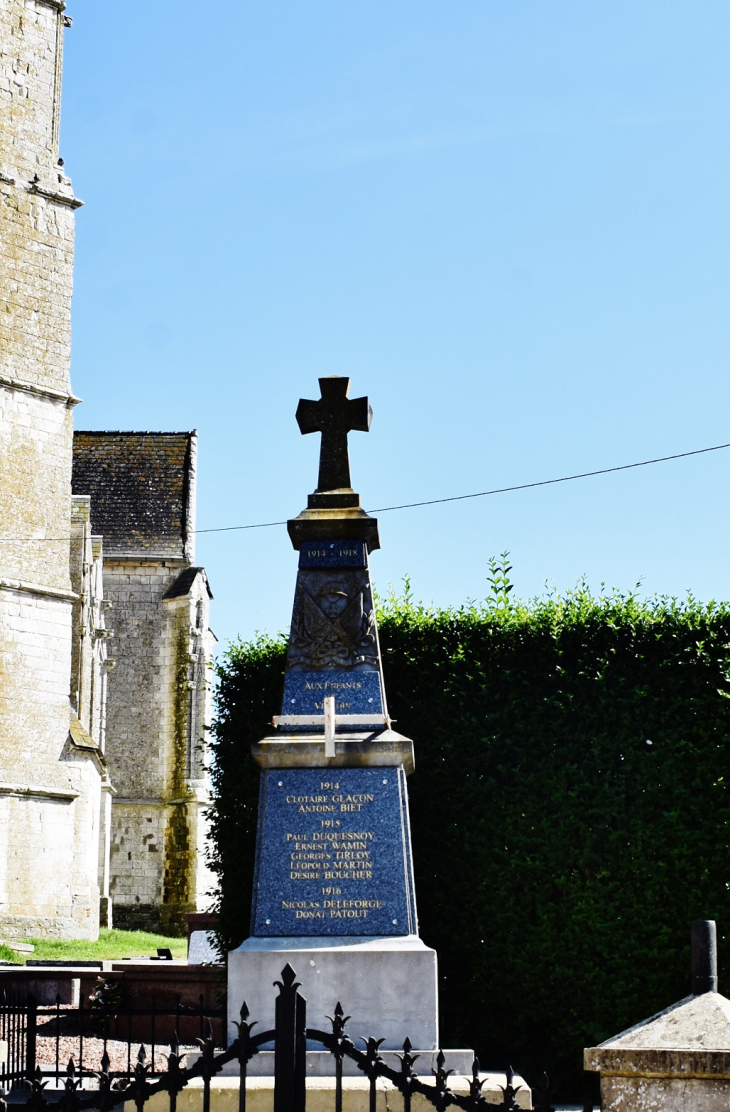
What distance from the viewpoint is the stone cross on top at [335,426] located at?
970cm

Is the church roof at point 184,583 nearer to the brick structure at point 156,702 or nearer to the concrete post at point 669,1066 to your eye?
the brick structure at point 156,702

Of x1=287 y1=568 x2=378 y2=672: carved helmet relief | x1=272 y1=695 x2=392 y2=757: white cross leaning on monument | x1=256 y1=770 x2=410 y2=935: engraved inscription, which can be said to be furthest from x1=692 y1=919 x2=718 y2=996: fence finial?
x1=287 y1=568 x2=378 y2=672: carved helmet relief

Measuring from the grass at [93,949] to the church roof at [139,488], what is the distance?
35.4 feet

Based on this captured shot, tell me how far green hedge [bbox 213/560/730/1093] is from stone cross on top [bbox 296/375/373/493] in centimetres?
221

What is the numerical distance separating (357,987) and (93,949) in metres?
13.9

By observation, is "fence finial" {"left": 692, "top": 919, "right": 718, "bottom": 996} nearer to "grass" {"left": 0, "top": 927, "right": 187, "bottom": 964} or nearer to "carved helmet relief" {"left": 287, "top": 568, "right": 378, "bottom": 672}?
"carved helmet relief" {"left": 287, "top": 568, "right": 378, "bottom": 672}

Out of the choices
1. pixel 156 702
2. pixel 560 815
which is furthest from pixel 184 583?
pixel 560 815

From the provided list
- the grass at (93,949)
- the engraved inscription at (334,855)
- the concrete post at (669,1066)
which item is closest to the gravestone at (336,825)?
the engraved inscription at (334,855)

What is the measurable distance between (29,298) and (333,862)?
16942 mm

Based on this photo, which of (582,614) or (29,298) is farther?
(29,298)

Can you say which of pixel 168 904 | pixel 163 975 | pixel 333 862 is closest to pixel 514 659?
pixel 333 862

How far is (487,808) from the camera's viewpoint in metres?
10.8

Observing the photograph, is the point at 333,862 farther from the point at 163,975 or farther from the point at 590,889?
the point at 163,975

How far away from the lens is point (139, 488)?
1337 inches
